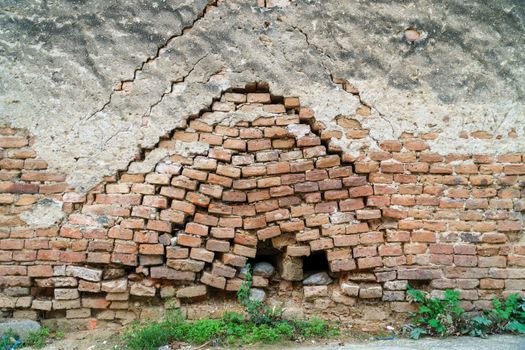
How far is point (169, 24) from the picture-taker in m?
3.24

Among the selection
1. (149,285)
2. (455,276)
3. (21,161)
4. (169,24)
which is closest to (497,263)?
(455,276)

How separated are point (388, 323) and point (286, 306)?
741mm

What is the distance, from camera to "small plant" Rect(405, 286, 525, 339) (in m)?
3.00

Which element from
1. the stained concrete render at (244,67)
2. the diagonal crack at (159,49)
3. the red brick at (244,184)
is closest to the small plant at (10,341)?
the stained concrete render at (244,67)

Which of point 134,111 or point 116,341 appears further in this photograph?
point 134,111

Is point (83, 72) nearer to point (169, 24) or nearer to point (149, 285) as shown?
point (169, 24)

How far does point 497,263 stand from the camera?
3186 millimetres

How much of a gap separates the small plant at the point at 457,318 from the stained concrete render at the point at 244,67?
108 cm

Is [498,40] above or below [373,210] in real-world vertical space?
above

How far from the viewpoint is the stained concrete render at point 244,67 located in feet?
10.5

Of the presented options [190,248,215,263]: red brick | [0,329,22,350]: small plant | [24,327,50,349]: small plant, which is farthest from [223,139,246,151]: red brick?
[0,329,22,350]: small plant

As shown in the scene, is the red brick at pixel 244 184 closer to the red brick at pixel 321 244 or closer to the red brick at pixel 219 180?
the red brick at pixel 219 180

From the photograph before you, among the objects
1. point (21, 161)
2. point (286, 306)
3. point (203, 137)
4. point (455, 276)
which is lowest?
point (286, 306)

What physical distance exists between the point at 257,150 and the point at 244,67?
0.63 metres
